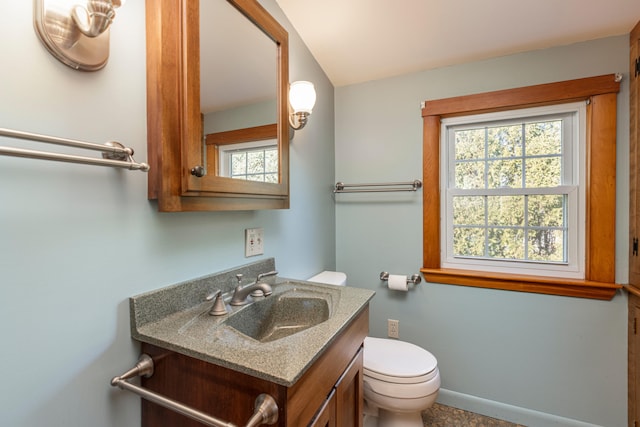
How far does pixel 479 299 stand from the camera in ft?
5.69

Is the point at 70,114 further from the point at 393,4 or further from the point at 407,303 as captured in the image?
the point at 407,303

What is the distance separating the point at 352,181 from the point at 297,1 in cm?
111

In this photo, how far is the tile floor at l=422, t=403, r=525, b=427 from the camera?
5.39 ft

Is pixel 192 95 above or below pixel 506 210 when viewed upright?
above

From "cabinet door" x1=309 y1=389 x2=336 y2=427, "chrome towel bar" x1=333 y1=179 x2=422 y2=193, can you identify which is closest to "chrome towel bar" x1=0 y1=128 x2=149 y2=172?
"cabinet door" x1=309 y1=389 x2=336 y2=427

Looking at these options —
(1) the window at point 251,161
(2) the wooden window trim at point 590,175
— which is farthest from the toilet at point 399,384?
(1) the window at point 251,161

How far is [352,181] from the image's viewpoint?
208cm

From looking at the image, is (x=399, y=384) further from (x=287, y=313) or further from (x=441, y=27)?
(x=441, y=27)

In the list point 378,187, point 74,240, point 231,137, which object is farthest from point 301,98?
point 74,240

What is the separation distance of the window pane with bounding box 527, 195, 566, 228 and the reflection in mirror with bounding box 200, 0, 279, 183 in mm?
1529

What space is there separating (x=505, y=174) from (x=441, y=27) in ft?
3.04

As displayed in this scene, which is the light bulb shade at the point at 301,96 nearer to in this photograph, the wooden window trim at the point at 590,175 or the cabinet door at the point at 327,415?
the wooden window trim at the point at 590,175

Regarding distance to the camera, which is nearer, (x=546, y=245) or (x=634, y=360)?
(x=634, y=360)

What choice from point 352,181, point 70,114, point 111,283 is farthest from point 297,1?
point 111,283
